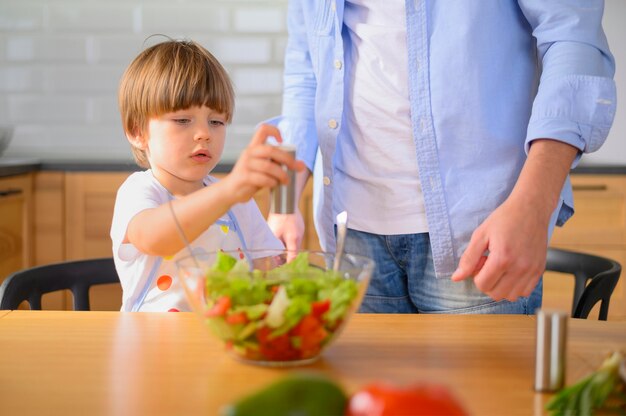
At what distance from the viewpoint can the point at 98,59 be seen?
3.58 metres

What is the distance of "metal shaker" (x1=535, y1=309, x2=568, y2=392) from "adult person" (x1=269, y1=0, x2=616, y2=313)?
1.31ft

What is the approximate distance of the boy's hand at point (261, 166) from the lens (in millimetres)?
968

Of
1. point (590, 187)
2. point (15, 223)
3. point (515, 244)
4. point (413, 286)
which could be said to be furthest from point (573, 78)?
point (15, 223)

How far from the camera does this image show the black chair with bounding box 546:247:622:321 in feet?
4.71

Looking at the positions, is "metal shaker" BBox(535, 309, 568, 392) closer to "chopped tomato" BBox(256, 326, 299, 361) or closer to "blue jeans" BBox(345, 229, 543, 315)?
"chopped tomato" BBox(256, 326, 299, 361)

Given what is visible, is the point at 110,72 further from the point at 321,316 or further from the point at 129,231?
the point at 321,316

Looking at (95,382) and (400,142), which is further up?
(400,142)

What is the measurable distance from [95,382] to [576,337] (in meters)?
0.63

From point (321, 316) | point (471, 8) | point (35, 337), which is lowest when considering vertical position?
point (35, 337)

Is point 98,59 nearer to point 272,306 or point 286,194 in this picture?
point 286,194

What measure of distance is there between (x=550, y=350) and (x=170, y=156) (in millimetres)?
→ 894

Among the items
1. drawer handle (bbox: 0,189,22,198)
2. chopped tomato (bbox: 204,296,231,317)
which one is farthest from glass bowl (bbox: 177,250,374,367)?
drawer handle (bbox: 0,189,22,198)

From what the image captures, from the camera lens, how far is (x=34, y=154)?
11.8 ft

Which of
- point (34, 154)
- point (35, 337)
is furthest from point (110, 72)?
point (35, 337)
